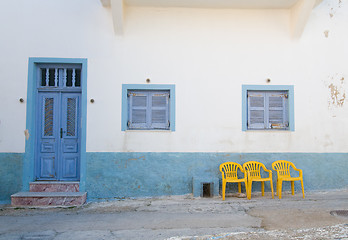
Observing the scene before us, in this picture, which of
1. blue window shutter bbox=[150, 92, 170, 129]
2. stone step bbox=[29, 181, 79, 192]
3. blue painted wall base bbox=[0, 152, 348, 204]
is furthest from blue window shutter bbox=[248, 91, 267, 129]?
stone step bbox=[29, 181, 79, 192]

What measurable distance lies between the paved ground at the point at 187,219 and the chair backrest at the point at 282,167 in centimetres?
52

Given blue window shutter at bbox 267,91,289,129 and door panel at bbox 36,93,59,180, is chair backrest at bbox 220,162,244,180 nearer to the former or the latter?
blue window shutter at bbox 267,91,289,129

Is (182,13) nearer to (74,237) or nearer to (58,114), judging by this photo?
(58,114)

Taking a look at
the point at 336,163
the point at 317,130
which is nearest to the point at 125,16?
the point at 317,130

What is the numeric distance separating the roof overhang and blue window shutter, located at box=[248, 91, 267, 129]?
1678 millimetres

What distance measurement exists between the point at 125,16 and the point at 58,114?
2.75 meters

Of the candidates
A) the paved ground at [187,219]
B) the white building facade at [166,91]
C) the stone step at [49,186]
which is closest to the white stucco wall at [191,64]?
the white building facade at [166,91]

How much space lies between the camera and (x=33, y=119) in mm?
6918

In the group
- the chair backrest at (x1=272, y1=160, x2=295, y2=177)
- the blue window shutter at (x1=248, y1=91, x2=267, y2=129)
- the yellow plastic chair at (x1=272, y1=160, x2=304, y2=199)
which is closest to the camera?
the yellow plastic chair at (x1=272, y1=160, x2=304, y2=199)

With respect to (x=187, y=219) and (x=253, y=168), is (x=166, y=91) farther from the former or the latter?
(x=187, y=219)

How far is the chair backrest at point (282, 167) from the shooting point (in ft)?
22.8

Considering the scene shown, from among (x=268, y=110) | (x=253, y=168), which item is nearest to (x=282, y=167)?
(x=253, y=168)

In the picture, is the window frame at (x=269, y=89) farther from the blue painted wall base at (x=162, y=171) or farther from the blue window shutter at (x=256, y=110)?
the blue painted wall base at (x=162, y=171)

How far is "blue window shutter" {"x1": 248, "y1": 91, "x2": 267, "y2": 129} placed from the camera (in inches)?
285
